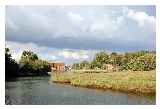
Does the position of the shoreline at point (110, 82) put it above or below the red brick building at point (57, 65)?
below

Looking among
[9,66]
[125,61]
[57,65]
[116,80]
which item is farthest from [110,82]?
[9,66]

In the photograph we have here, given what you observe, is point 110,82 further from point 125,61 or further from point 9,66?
point 9,66

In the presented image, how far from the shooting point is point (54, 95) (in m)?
4.42

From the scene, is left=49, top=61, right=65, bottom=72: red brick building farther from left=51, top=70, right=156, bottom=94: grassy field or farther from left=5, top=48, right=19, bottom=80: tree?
left=5, top=48, right=19, bottom=80: tree

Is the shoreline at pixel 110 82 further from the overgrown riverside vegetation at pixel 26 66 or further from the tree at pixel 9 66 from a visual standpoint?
the tree at pixel 9 66

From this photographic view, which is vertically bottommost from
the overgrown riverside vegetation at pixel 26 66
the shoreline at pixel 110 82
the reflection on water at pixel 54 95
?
the reflection on water at pixel 54 95

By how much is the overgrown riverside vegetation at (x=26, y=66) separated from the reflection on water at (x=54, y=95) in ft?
0.16

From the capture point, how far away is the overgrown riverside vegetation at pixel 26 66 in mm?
4418

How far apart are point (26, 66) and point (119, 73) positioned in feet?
2.18

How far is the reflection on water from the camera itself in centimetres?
442

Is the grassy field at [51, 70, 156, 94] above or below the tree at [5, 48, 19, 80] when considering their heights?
below

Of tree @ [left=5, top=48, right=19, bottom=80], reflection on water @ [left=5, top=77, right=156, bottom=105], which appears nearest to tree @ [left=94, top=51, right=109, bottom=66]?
reflection on water @ [left=5, top=77, right=156, bottom=105]
